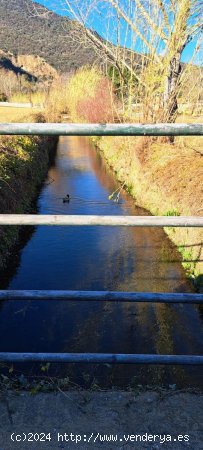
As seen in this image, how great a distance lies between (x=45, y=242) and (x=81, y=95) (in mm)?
25271

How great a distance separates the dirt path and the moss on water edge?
18.3 feet

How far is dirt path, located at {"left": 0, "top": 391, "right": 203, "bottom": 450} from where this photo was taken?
6.25 ft

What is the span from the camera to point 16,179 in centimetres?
1017

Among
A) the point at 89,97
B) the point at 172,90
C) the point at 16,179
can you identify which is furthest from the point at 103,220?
the point at 89,97

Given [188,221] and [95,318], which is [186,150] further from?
[188,221]

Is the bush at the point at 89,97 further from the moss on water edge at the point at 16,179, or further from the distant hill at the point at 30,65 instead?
the distant hill at the point at 30,65

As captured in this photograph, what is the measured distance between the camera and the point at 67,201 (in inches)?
474

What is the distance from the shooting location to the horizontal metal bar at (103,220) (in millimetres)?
1913

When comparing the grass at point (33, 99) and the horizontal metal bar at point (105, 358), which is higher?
the grass at point (33, 99)

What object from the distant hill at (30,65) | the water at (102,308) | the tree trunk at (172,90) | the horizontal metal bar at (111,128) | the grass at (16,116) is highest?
the distant hill at (30,65)

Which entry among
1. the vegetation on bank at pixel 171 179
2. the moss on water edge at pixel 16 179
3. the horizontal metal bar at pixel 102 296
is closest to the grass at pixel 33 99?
the moss on water edge at pixel 16 179

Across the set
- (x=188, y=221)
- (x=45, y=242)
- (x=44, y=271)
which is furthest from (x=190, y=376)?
(x=45, y=242)

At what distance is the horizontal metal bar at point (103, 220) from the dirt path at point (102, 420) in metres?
1.09

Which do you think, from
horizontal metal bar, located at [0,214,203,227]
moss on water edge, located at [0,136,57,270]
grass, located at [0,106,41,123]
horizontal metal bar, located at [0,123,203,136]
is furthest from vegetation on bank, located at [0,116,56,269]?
horizontal metal bar, located at [0,123,203,136]
